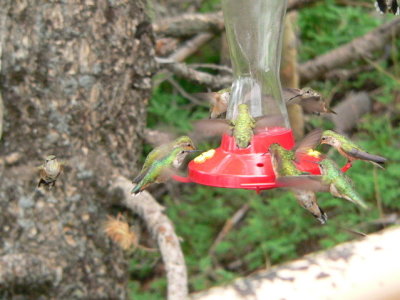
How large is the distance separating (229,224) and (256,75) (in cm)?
324

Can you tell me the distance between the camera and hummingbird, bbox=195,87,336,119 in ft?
8.33

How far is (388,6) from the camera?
2414 mm

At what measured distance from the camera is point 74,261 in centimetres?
377

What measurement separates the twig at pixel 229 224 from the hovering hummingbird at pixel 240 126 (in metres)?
3.44

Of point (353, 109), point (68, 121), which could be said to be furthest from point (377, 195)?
point (68, 121)

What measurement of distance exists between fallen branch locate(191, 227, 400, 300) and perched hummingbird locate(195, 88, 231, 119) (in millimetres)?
674

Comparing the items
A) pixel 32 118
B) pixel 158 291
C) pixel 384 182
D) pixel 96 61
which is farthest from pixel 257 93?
pixel 158 291

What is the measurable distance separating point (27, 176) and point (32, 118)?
299 millimetres

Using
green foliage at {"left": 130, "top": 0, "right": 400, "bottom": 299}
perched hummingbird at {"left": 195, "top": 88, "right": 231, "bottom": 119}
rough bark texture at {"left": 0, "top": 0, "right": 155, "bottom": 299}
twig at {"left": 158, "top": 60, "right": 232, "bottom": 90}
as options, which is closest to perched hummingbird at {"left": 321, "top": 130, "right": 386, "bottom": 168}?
perched hummingbird at {"left": 195, "top": 88, "right": 231, "bottom": 119}

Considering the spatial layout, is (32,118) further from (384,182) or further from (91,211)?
(384,182)

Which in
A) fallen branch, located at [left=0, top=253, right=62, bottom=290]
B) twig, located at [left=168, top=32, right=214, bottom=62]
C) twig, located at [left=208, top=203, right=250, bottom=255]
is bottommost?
twig, located at [left=208, top=203, right=250, bottom=255]

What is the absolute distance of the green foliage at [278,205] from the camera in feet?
17.2

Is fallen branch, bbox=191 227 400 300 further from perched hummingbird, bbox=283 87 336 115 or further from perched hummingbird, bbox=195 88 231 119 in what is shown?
perched hummingbird, bbox=195 88 231 119

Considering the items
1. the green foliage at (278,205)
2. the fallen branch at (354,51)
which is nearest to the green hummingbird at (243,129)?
the green foliage at (278,205)
